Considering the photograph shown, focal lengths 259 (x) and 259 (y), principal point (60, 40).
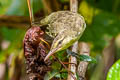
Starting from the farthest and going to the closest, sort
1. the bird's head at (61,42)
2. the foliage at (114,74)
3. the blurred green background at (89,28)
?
the blurred green background at (89,28) → the foliage at (114,74) → the bird's head at (61,42)

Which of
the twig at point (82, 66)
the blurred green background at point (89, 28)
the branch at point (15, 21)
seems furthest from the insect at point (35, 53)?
the branch at point (15, 21)

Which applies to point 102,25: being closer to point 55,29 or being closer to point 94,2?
point 94,2

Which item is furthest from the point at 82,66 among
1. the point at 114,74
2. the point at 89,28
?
the point at 89,28

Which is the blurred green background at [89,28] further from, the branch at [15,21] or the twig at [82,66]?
the twig at [82,66]

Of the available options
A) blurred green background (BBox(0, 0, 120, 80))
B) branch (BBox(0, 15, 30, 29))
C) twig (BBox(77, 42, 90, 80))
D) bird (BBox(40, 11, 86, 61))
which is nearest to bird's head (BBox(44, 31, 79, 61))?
bird (BBox(40, 11, 86, 61))

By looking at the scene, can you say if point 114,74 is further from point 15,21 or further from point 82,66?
point 15,21

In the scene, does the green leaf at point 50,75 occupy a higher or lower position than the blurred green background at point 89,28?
lower

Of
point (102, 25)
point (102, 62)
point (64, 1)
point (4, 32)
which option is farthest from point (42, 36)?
point (4, 32)
